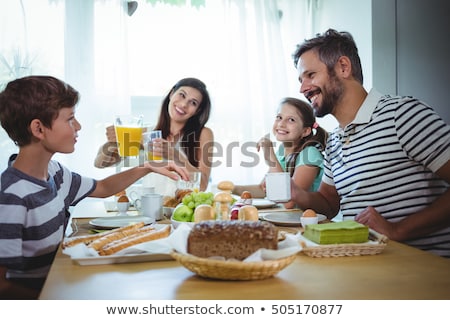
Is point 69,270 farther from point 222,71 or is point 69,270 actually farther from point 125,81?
point 222,71

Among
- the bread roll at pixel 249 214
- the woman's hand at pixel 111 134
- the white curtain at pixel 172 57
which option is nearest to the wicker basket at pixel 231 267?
the bread roll at pixel 249 214

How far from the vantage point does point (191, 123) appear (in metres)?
2.78

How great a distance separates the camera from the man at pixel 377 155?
1.42m

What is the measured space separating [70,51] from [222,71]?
936 mm

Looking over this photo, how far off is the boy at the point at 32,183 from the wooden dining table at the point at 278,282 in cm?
31

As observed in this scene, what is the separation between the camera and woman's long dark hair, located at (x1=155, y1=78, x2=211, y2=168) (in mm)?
2705

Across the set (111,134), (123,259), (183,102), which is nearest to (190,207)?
(123,259)

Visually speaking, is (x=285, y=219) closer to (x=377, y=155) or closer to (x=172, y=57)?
(x=377, y=155)

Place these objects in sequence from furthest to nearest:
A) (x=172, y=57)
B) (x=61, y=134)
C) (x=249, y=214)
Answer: (x=172, y=57) < (x=61, y=134) < (x=249, y=214)

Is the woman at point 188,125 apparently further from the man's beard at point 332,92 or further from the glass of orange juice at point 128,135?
the man's beard at point 332,92

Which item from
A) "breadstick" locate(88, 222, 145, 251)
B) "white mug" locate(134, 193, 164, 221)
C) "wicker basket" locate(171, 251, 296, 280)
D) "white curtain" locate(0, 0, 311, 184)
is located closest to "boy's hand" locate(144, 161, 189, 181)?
"white mug" locate(134, 193, 164, 221)

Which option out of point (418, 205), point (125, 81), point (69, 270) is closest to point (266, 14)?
point (125, 81)

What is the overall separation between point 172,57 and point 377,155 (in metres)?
1.85

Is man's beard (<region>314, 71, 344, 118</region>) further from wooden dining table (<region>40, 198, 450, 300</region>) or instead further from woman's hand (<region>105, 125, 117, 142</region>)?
woman's hand (<region>105, 125, 117, 142</region>)
